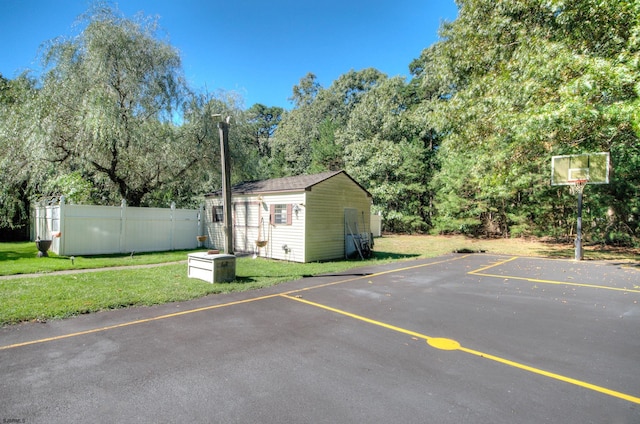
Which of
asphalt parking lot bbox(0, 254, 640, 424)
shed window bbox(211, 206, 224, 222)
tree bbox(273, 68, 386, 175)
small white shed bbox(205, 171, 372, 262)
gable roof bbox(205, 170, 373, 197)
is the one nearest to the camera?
asphalt parking lot bbox(0, 254, 640, 424)

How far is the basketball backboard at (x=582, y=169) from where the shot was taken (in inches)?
515

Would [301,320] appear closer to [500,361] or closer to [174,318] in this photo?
[174,318]

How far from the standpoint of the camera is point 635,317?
565cm

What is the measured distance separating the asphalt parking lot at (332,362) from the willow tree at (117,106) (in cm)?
1015

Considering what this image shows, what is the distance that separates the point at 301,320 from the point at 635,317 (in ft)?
18.6

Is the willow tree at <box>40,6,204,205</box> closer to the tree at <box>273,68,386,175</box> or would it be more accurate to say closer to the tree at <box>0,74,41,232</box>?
the tree at <box>0,74,41,232</box>

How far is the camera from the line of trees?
10.3 meters

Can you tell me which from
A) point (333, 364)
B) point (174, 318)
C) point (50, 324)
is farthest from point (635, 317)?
point (50, 324)

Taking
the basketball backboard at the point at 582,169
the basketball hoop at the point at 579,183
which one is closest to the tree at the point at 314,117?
the basketball backboard at the point at 582,169

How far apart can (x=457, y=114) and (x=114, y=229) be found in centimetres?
1472

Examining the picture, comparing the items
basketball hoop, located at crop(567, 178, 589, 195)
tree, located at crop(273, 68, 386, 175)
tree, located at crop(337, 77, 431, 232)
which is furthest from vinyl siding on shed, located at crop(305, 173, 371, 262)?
tree, located at crop(273, 68, 386, 175)

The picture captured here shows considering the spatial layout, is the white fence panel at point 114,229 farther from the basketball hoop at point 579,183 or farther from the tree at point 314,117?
the tree at point 314,117

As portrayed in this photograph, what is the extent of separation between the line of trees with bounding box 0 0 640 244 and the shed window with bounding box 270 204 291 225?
5329mm

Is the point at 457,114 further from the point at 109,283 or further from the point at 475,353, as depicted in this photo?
the point at 109,283
